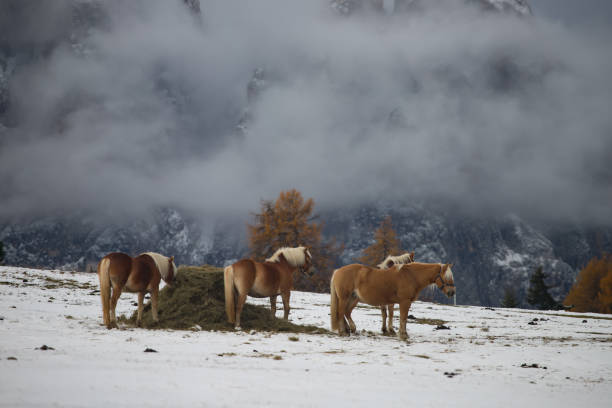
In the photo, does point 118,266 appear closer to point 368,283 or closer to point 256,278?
point 256,278

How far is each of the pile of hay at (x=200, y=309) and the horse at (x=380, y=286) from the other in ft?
Answer: 3.14

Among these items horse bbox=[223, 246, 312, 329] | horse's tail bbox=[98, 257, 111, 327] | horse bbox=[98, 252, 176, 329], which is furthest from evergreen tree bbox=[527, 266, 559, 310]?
horse's tail bbox=[98, 257, 111, 327]

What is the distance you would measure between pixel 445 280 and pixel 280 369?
649cm

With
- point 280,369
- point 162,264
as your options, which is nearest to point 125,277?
point 162,264

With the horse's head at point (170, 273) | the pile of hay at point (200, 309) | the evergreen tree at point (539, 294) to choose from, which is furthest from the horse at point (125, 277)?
the evergreen tree at point (539, 294)

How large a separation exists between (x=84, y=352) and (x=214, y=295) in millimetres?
5559

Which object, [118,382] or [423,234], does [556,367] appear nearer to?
[118,382]

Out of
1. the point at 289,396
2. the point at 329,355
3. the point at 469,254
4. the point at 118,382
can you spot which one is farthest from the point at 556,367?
the point at 469,254

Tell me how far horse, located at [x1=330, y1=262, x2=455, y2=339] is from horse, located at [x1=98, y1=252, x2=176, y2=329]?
486 cm

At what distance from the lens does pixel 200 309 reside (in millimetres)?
11227

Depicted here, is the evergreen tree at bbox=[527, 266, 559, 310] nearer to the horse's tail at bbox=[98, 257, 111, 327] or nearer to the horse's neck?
the horse's neck

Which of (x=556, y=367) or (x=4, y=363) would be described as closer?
(x=4, y=363)

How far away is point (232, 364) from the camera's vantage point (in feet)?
19.4

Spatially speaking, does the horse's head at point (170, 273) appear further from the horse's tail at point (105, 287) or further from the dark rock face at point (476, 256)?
the dark rock face at point (476, 256)
